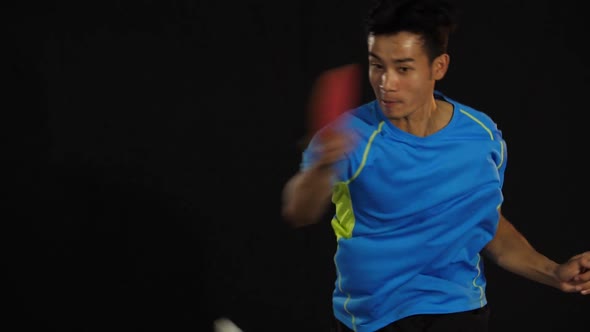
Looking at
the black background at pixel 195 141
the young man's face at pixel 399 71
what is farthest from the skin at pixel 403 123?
the black background at pixel 195 141

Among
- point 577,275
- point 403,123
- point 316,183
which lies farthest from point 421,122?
point 577,275

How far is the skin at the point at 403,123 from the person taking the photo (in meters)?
1.67

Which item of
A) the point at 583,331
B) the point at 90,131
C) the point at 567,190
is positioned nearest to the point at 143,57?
the point at 90,131

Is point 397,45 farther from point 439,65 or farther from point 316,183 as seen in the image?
point 316,183

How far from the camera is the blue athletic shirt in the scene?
1.84 metres

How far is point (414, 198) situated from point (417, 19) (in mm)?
387

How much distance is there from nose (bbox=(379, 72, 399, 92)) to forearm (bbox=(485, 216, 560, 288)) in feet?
1.69

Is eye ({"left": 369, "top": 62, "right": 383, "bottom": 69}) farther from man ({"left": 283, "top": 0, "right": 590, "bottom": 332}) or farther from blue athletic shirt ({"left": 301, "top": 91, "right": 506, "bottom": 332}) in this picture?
blue athletic shirt ({"left": 301, "top": 91, "right": 506, "bottom": 332})

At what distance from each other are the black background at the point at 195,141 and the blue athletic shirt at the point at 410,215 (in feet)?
3.38

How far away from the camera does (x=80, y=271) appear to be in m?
2.94

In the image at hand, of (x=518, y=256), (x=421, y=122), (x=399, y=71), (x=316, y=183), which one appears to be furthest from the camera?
Answer: (x=518, y=256)

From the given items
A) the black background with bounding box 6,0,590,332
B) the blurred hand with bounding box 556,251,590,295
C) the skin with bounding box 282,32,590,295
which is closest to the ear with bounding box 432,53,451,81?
the skin with bounding box 282,32,590,295

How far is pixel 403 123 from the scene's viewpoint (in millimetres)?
1885

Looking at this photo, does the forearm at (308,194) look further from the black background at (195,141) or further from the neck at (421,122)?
the black background at (195,141)
